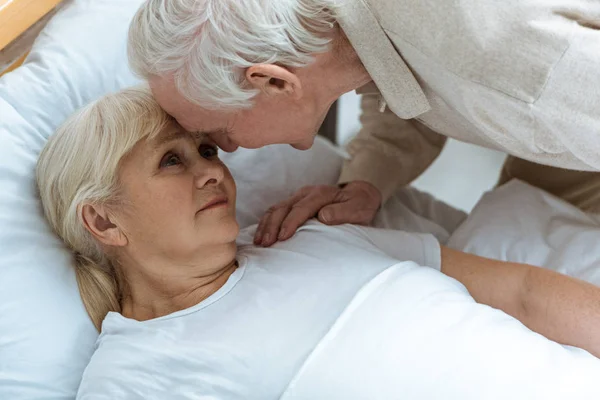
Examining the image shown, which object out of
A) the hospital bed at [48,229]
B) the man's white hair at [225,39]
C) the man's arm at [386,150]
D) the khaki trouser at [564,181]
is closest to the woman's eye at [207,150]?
the man's white hair at [225,39]

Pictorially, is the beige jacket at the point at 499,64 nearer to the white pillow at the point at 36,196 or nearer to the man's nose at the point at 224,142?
the man's nose at the point at 224,142

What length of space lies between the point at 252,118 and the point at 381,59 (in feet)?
0.80

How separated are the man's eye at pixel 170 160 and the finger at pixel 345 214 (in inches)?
12.7

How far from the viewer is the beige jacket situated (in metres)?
1.02

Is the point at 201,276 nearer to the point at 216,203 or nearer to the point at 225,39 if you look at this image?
the point at 216,203

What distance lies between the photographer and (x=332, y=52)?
115 cm

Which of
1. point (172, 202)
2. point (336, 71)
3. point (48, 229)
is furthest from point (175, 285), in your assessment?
point (336, 71)

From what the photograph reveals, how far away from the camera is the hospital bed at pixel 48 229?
1.21 m

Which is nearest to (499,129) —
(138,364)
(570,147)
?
(570,147)

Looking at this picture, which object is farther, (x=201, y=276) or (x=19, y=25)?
(x=19, y=25)

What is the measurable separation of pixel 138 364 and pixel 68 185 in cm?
35

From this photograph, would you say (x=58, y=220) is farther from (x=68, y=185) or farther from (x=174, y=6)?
(x=174, y=6)

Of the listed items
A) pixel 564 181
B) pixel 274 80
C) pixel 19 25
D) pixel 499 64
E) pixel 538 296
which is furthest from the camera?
pixel 564 181

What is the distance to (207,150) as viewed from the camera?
4.37 feet
